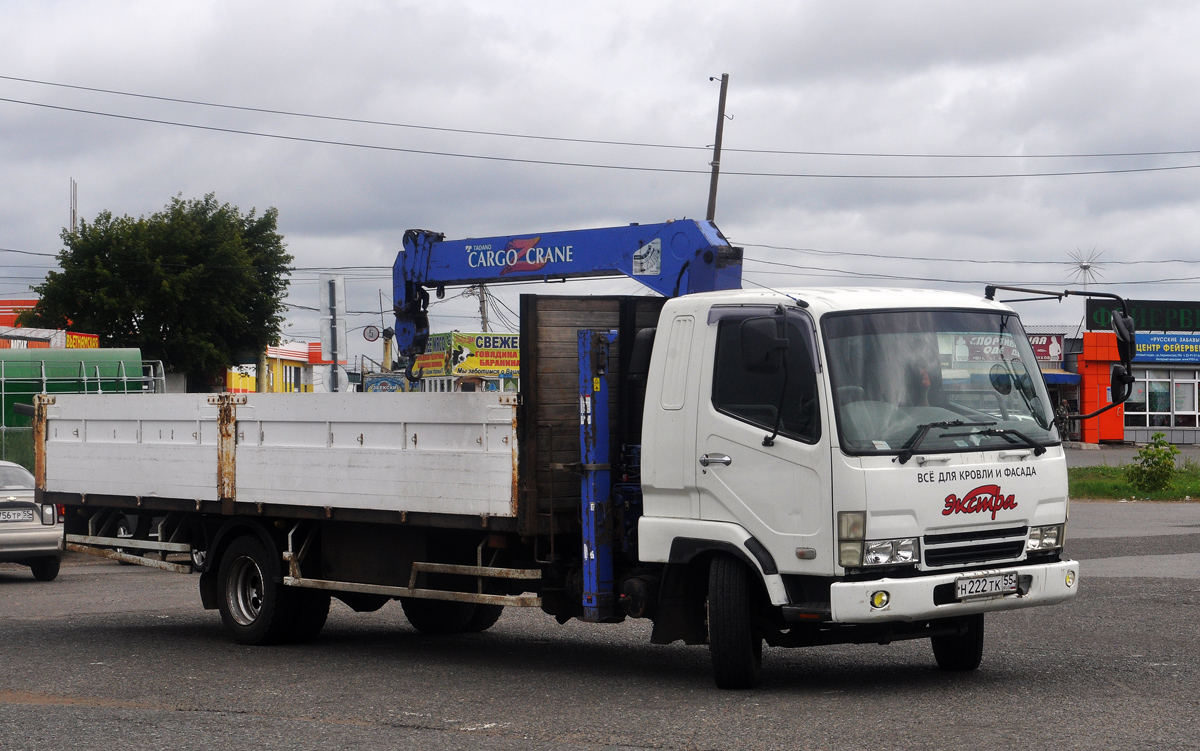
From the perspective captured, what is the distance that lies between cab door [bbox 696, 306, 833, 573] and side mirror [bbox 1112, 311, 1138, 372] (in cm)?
A: 172

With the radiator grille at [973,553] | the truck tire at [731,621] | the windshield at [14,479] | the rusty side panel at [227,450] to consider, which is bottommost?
the truck tire at [731,621]

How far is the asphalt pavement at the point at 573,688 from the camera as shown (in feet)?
22.5

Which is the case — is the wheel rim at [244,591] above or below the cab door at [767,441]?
below

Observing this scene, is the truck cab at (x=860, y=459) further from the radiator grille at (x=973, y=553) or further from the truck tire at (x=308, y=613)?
the truck tire at (x=308, y=613)

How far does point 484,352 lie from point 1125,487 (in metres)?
35.2

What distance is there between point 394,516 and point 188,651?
2.35m

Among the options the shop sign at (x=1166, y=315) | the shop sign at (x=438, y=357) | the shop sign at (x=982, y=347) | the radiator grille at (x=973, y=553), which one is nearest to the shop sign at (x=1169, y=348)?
the shop sign at (x=1166, y=315)

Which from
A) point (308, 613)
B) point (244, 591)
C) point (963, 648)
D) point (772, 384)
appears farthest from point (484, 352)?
point (772, 384)

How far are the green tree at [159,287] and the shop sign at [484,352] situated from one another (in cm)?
1097

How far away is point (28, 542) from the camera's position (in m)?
16.1

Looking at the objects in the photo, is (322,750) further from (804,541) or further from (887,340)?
(887,340)

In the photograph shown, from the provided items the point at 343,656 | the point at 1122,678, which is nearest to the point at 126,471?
the point at 343,656

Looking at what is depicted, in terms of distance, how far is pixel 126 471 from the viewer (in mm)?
11641

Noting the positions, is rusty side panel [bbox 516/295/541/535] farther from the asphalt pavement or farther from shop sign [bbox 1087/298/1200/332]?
shop sign [bbox 1087/298/1200/332]
